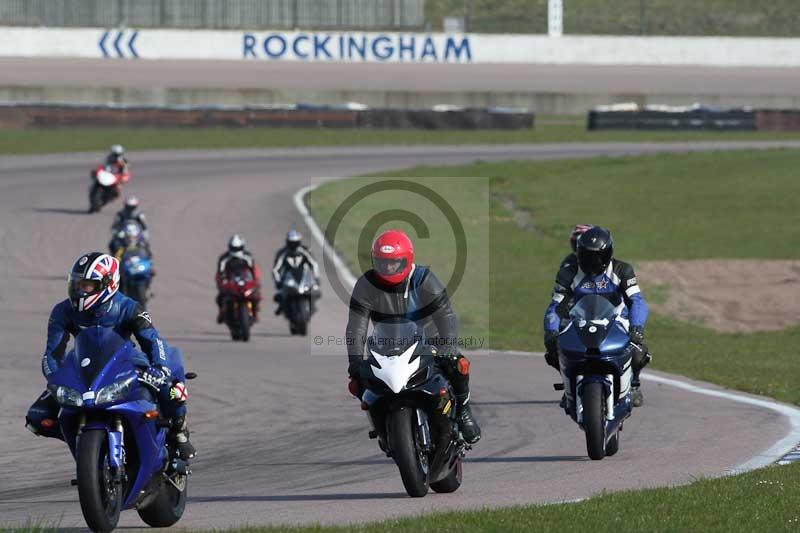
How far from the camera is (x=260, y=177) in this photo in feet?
139

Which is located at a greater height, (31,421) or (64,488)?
(31,421)

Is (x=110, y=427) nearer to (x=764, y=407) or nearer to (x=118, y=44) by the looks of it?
(x=764, y=407)

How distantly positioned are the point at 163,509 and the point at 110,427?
2.75 feet

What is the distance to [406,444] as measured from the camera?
385 inches

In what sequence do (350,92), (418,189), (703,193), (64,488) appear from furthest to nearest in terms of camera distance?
(350,92), (418,189), (703,193), (64,488)

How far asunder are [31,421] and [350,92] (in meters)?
47.7

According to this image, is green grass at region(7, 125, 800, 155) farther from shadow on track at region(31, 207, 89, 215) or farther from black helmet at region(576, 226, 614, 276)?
black helmet at region(576, 226, 614, 276)

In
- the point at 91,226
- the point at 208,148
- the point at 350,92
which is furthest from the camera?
the point at 350,92

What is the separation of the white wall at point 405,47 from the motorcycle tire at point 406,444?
52.7 m

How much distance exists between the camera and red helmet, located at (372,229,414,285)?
33.0 ft

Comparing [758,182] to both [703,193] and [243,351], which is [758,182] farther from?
[243,351]

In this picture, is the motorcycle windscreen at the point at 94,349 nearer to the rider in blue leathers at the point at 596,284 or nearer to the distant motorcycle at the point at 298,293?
the rider in blue leathers at the point at 596,284

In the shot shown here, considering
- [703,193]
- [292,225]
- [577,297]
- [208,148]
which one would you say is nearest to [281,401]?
[577,297]

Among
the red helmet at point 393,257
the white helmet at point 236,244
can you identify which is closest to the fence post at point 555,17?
the white helmet at point 236,244
